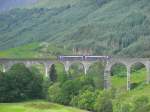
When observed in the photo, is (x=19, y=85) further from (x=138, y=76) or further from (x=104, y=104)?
(x=138, y=76)

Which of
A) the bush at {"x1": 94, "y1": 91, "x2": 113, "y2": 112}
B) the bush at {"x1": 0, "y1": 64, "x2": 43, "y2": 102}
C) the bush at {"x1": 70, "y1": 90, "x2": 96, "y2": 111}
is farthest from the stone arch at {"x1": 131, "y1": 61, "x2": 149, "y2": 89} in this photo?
the bush at {"x1": 94, "y1": 91, "x2": 113, "y2": 112}

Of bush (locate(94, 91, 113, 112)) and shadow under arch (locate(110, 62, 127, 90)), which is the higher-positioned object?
shadow under arch (locate(110, 62, 127, 90))

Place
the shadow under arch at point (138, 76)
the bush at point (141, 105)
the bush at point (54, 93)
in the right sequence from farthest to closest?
the shadow under arch at point (138, 76) < the bush at point (54, 93) < the bush at point (141, 105)

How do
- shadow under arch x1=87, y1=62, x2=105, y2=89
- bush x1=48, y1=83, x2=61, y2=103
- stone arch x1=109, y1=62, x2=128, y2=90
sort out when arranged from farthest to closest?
1. stone arch x1=109, y1=62, x2=128, y2=90
2. shadow under arch x1=87, y1=62, x2=105, y2=89
3. bush x1=48, y1=83, x2=61, y2=103

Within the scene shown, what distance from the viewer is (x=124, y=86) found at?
111938mm

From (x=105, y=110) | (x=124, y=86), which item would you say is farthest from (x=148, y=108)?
(x=124, y=86)

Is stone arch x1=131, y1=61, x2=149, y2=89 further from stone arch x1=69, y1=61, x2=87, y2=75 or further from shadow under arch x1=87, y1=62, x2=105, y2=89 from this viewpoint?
stone arch x1=69, y1=61, x2=87, y2=75

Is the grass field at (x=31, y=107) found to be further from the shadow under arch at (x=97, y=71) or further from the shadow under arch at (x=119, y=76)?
the shadow under arch at (x=119, y=76)

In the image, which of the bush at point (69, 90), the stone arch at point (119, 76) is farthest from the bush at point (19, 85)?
the stone arch at point (119, 76)

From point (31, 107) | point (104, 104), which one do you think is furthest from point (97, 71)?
point (31, 107)

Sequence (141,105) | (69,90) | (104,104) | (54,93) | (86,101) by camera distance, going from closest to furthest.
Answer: (141,105)
(104,104)
(86,101)
(69,90)
(54,93)

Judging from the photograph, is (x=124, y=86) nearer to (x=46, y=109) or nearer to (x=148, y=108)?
(x=46, y=109)

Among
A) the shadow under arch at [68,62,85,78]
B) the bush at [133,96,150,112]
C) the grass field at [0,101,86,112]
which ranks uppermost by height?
the shadow under arch at [68,62,85,78]

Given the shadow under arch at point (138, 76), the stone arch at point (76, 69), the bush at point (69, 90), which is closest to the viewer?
the bush at point (69, 90)
